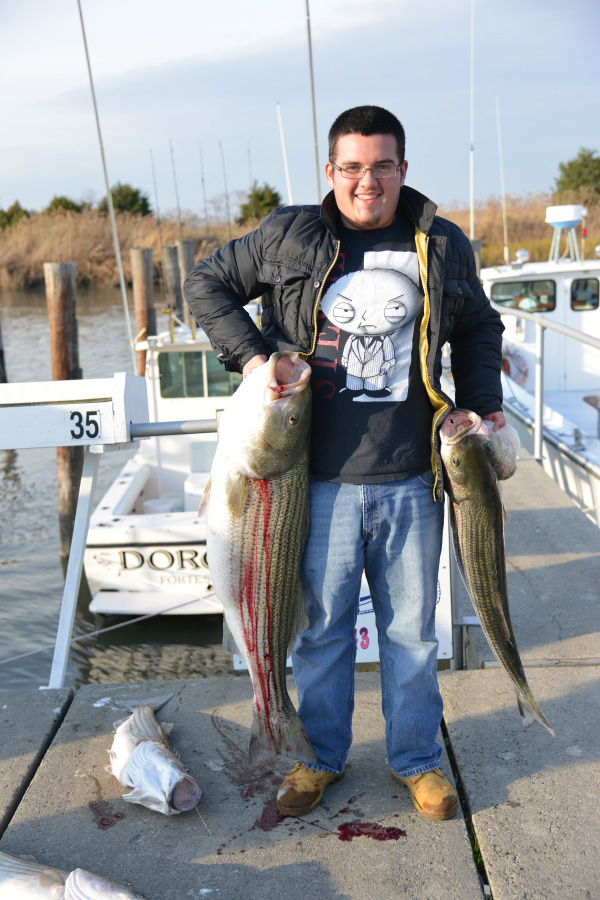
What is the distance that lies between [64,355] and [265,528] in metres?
9.24

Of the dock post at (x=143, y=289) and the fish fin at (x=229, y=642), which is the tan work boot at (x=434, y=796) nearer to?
the fish fin at (x=229, y=642)

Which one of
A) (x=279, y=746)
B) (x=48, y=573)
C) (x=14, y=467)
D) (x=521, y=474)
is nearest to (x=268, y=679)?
(x=279, y=746)

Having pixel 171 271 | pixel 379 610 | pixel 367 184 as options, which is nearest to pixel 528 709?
pixel 379 610

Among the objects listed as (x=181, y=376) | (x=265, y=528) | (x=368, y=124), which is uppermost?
(x=368, y=124)

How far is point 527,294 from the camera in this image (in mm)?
11812

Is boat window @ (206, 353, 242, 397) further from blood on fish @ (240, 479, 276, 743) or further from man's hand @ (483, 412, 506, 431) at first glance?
blood on fish @ (240, 479, 276, 743)

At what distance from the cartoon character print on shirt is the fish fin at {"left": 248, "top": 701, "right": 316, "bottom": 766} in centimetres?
104

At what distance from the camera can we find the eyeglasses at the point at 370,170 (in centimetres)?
232

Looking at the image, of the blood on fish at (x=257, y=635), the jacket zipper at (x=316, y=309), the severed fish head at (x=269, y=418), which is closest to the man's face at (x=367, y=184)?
the jacket zipper at (x=316, y=309)

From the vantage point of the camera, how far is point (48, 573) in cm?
1017

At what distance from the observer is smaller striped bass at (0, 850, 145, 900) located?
2066 millimetres

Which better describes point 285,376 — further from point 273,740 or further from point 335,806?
point 335,806

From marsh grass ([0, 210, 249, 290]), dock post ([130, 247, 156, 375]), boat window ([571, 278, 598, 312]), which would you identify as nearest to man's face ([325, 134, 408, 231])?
boat window ([571, 278, 598, 312])

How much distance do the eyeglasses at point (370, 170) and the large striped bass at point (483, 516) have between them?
747 millimetres
